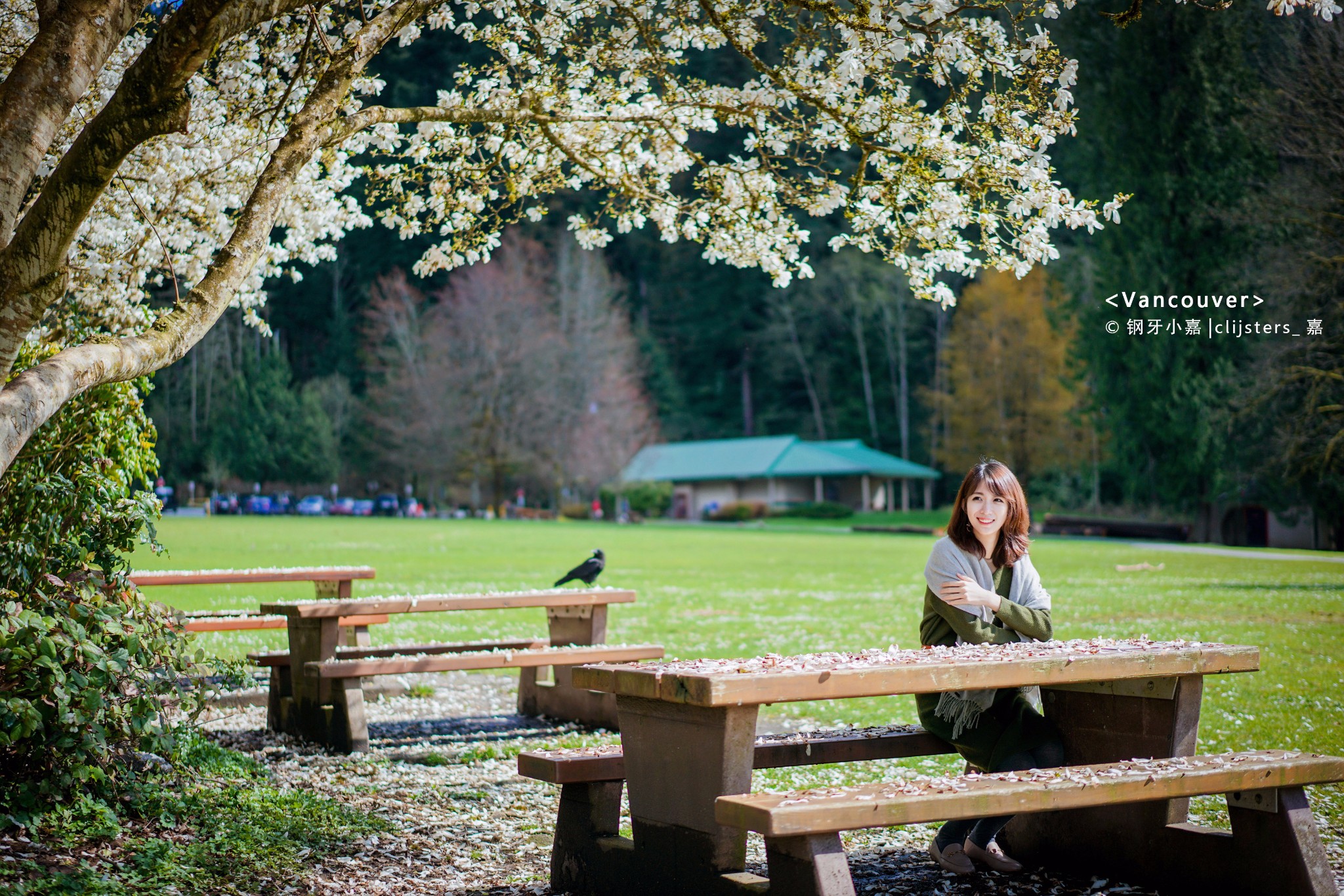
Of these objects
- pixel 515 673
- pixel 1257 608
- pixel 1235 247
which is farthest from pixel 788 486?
pixel 515 673

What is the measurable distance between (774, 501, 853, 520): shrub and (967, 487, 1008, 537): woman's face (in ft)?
206

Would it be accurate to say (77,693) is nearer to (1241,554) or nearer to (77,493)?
(77,493)

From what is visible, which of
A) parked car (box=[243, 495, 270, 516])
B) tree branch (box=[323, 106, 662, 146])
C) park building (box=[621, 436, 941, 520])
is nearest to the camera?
tree branch (box=[323, 106, 662, 146])

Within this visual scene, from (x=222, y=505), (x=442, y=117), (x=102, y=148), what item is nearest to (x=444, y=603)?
(x=442, y=117)

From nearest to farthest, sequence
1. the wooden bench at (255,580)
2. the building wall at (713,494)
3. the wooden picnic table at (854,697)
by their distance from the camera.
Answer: the wooden picnic table at (854,697) → the wooden bench at (255,580) → the building wall at (713,494)

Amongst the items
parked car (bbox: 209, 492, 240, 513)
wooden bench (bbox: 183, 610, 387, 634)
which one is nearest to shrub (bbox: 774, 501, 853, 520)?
parked car (bbox: 209, 492, 240, 513)

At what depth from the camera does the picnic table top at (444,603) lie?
24.2 feet

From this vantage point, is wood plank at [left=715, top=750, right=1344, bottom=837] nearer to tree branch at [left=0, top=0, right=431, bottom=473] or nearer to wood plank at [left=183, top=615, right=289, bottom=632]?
tree branch at [left=0, top=0, right=431, bottom=473]

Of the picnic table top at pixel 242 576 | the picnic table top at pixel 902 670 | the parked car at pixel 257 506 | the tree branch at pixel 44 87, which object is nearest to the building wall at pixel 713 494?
the parked car at pixel 257 506

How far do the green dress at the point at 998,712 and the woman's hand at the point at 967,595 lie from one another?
0.15 ft

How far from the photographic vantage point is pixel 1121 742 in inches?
192

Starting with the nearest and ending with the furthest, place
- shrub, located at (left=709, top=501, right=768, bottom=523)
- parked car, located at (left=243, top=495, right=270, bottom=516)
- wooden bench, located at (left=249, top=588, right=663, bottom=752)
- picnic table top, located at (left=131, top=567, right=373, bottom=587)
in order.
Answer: wooden bench, located at (left=249, top=588, right=663, bottom=752), picnic table top, located at (left=131, top=567, right=373, bottom=587), shrub, located at (left=709, top=501, right=768, bottom=523), parked car, located at (left=243, top=495, right=270, bottom=516)

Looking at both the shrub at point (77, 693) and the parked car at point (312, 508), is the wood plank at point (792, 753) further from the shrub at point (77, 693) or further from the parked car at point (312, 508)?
the parked car at point (312, 508)

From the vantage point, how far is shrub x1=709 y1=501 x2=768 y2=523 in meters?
68.5
